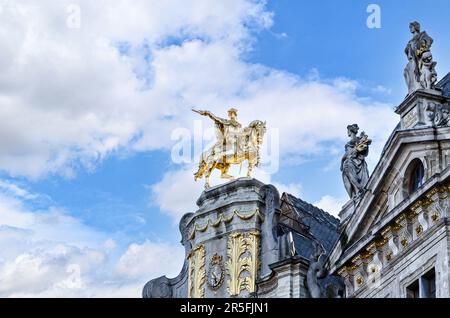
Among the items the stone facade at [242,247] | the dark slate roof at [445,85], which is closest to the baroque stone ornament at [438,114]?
the dark slate roof at [445,85]

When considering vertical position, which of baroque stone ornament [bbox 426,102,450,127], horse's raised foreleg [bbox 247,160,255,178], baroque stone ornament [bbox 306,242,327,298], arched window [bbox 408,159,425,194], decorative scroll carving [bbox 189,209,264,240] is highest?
horse's raised foreleg [bbox 247,160,255,178]

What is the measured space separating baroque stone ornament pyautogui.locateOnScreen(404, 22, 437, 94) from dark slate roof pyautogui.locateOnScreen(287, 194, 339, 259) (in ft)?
28.8

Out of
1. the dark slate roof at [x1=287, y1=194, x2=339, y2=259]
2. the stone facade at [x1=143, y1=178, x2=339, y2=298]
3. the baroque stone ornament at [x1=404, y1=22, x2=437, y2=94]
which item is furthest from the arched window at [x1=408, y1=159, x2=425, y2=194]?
the dark slate roof at [x1=287, y1=194, x2=339, y2=259]

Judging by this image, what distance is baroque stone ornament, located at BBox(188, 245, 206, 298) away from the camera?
133 ft

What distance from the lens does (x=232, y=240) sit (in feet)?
132

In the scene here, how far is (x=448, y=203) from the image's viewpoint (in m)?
31.5

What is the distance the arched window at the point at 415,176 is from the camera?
33.7 meters

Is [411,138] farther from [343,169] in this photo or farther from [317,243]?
[317,243]

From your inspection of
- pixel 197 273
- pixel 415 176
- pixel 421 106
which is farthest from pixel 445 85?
pixel 197 273

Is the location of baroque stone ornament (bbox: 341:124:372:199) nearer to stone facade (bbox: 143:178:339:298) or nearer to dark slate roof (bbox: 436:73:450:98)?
stone facade (bbox: 143:178:339:298)

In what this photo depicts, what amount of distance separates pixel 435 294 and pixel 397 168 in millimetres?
4552
